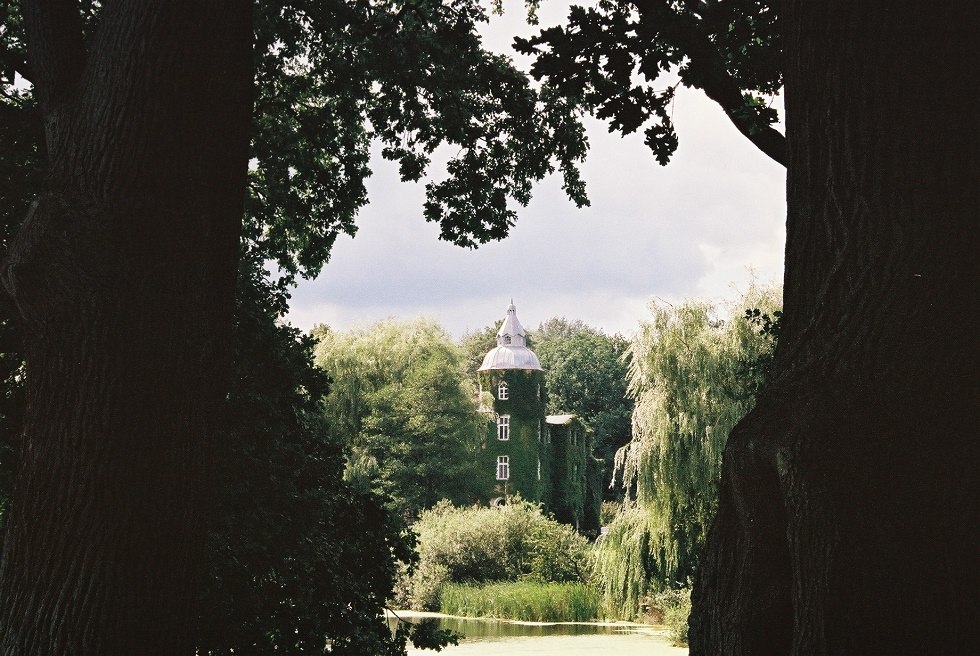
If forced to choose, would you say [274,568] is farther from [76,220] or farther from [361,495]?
[76,220]

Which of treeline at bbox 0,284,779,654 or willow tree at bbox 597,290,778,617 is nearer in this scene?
treeline at bbox 0,284,779,654

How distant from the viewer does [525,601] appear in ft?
78.0

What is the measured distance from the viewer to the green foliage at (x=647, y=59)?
4.67 metres

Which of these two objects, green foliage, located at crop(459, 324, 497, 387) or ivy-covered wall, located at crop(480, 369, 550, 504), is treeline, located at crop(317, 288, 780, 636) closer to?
ivy-covered wall, located at crop(480, 369, 550, 504)

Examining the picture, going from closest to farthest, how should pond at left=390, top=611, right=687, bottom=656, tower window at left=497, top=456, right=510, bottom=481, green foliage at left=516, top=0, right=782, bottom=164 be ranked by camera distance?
green foliage at left=516, top=0, right=782, bottom=164 → pond at left=390, top=611, right=687, bottom=656 → tower window at left=497, top=456, right=510, bottom=481

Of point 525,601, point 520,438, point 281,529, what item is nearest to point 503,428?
point 520,438

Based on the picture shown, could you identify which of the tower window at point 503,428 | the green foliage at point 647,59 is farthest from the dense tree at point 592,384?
the green foliage at point 647,59

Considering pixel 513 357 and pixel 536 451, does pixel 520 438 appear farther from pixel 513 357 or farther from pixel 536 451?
pixel 513 357

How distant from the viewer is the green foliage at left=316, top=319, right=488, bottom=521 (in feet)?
108

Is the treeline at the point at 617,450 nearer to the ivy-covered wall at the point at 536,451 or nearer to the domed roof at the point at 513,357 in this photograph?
the ivy-covered wall at the point at 536,451

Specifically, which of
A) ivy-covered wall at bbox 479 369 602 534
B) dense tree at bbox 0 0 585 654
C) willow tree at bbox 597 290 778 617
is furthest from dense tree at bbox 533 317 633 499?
dense tree at bbox 0 0 585 654

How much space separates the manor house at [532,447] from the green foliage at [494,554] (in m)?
11.3

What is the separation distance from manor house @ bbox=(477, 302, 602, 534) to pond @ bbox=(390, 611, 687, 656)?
15.2 m

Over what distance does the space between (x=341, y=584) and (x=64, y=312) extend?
3675mm
